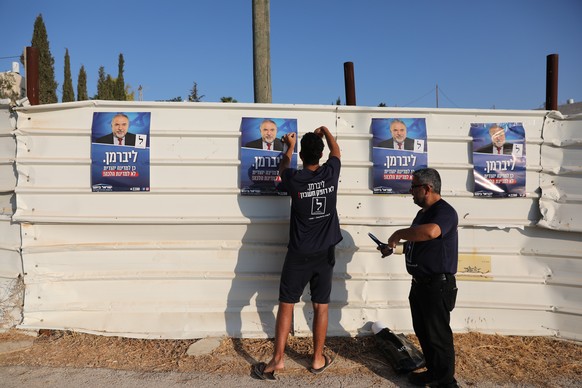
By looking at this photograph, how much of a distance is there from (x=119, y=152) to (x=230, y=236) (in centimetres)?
142

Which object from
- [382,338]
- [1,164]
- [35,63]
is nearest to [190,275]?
Result: [382,338]

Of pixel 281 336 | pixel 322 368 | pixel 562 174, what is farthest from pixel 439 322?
pixel 562 174

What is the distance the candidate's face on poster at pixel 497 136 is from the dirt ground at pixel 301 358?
6.74 feet

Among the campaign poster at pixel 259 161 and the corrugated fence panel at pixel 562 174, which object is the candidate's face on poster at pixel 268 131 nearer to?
the campaign poster at pixel 259 161

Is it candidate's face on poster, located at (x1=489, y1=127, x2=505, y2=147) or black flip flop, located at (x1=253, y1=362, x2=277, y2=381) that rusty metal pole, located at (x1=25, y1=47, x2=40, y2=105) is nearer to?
black flip flop, located at (x1=253, y1=362, x2=277, y2=381)

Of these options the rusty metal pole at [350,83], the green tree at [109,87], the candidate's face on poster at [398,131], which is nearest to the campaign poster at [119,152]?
the rusty metal pole at [350,83]

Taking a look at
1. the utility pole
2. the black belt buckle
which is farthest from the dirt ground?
the utility pole

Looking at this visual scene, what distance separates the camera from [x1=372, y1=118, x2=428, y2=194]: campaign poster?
4043 mm

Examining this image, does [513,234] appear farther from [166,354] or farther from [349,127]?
[166,354]

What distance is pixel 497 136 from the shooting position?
4.10 m

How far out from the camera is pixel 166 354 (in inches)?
147

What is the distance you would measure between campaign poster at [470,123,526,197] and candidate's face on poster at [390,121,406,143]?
0.75 meters

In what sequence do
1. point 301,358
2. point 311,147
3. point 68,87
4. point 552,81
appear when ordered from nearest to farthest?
point 311,147, point 301,358, point 552,81, point 68,87

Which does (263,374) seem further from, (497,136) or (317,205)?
(497,136)
